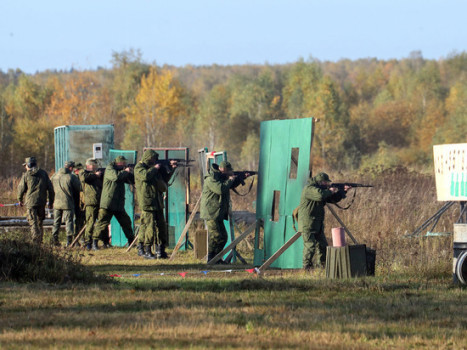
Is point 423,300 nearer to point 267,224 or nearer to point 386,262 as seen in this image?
point 386,262

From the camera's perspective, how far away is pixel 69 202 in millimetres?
21172

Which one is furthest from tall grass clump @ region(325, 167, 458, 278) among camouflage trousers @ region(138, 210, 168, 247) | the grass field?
camouflage trousers @ region(138, 210, 168, 247)

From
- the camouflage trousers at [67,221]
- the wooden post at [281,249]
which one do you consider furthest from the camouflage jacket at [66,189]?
the wooden post at [281,249]

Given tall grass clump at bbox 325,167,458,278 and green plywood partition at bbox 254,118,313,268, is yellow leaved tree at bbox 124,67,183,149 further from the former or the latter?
green plywood partition at bbox 254,118,313,268

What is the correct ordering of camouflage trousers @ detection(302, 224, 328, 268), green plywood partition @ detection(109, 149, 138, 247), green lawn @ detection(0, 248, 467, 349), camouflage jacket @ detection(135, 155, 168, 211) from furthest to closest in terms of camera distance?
green plywood partition @ detection(109, 149, 138, 247)
camouflage jacket @ detection(135, 155, 168, 211)
camouflage trousers @ detection(302, 224, 328, 268)
green lawn @ detection(0, 248, 467, 349)

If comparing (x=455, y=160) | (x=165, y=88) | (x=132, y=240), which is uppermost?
(x=165, y=88)

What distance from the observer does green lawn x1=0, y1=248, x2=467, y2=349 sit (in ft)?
26.0

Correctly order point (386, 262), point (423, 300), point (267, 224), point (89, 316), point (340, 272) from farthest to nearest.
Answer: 1. point (267, 224)
2. point (386, 262)
3. point (340, 272)
4. point (423, 300)
5. point (89, 316)

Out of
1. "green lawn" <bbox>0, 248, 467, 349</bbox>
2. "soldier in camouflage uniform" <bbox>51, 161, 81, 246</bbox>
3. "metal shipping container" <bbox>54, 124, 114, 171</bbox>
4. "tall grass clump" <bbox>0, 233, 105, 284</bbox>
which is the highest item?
"metal shipping container" <bbox>54, 124, 114, 171</bbox>

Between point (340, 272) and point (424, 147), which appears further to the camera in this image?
point (424, 147)

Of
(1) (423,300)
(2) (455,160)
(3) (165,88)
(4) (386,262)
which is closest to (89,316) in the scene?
(1) (423,300)

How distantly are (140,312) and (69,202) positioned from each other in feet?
39.8

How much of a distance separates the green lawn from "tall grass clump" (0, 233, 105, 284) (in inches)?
18.3

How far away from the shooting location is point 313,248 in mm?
14523
